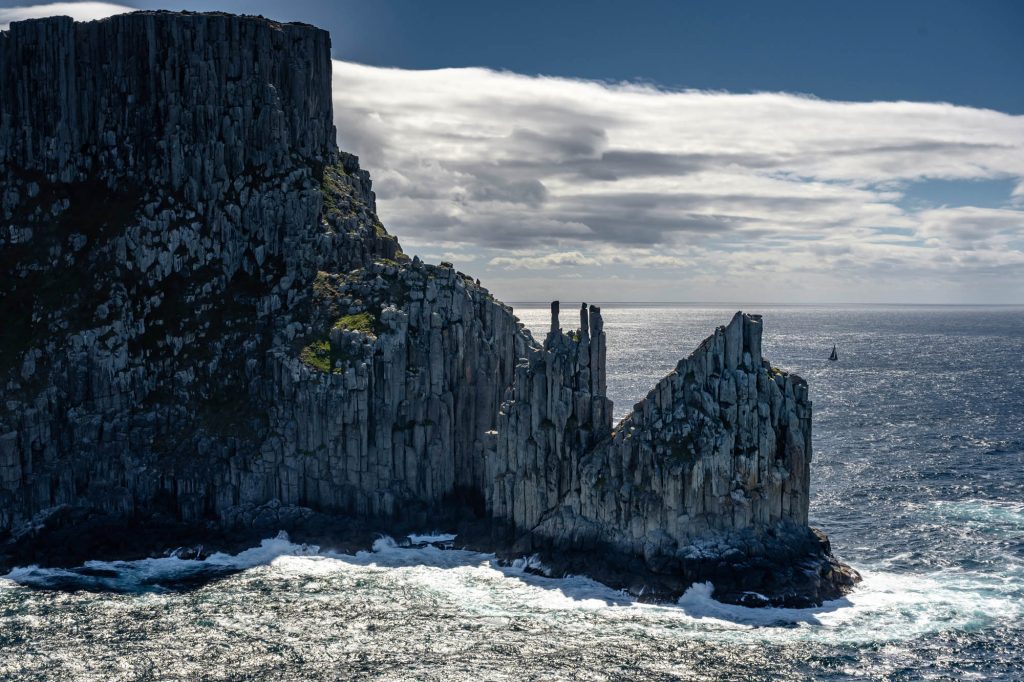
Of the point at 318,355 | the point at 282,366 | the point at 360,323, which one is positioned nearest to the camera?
the point at 282,366

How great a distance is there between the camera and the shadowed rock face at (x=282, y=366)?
8731cm

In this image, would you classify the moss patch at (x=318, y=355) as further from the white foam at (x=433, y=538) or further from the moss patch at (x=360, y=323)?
the white foam at (x=433, y=538)

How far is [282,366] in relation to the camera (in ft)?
337

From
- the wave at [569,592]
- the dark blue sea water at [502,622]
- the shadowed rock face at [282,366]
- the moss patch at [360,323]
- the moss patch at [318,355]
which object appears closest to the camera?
the dark blue sea water at [502,622]

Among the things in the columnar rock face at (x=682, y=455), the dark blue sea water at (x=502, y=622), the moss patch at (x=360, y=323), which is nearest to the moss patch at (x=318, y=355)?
the moss patch at (x=360, y=323)

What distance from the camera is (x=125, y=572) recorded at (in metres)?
89.1

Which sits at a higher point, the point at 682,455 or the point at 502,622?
the point at 682,455

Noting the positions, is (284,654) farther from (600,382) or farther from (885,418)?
(885,418)

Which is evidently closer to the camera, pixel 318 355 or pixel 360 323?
pixel 318 355

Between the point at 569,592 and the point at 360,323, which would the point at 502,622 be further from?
the point at 360,323

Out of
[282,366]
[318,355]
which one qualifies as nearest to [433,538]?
[318,355]

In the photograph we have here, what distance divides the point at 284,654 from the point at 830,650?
43197 mm

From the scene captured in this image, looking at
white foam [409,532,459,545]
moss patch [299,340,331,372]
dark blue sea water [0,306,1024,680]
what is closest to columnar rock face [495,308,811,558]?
dark blue sea water [0,306,1024,680]

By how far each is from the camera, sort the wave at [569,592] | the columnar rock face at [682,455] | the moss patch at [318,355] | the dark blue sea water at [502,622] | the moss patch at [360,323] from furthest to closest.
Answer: the moss patch at [360,323]
the moss patch at [318,355]
the columnar rock face at [682,455]
the wave at [569,592]
the dark blue sea water at [502,622]
